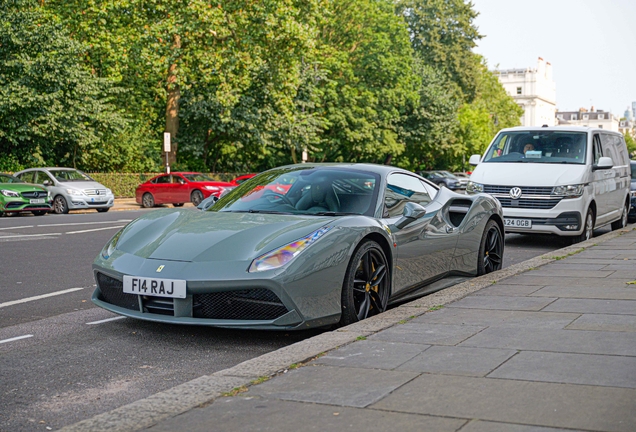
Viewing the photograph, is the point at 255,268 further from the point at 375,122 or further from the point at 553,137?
the point at 375,122

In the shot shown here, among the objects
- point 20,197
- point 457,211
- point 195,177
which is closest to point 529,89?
point 195,177

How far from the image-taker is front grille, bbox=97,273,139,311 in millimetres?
5805

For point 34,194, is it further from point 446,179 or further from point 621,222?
point 446,179

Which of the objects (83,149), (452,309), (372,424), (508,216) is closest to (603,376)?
(372,424)

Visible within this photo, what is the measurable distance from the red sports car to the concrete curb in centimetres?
2671

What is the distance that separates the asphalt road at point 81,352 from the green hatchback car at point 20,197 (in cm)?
1647

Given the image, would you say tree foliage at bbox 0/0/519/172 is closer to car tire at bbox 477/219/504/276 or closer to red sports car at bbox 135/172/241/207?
red sports car at bbox 135/172/241/207

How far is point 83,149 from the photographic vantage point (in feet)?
118

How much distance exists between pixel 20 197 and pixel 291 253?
21.0 m

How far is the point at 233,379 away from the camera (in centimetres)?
414

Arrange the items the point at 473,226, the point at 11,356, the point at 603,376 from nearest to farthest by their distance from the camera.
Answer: the point at 603,376, the point at 11,356, the point at 473,226

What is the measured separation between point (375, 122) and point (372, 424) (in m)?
47.8

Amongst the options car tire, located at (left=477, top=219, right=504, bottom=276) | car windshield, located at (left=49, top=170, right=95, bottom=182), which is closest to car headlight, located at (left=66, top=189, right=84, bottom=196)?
car windshield, located at (left=49, top=170, right=95, bottom=182)

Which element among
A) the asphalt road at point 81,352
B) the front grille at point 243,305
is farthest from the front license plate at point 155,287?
the asphalt road at point 81,352
